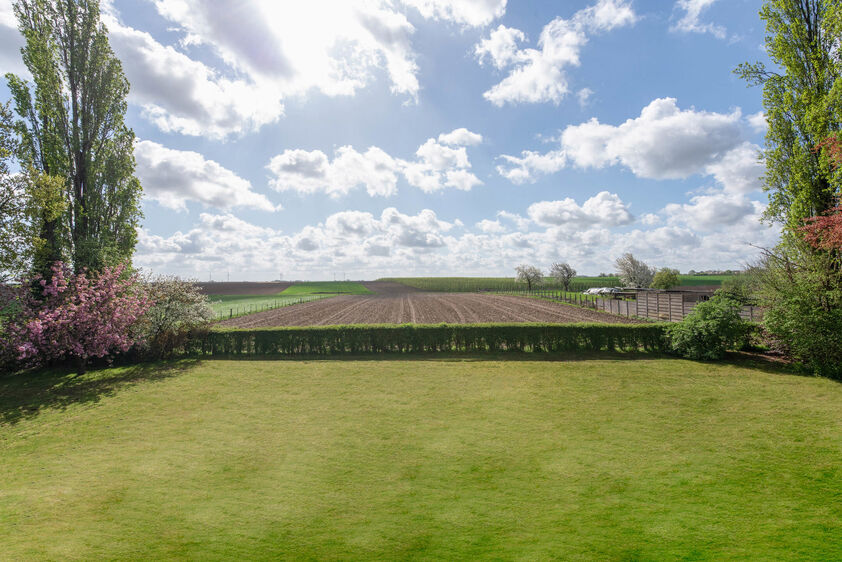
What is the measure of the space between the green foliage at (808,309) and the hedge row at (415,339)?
4.90m

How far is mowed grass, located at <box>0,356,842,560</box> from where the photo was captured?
203 inches

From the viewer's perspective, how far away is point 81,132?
18.1m

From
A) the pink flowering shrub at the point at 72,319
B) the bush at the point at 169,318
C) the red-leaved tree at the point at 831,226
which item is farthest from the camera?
the bush at the point at 169,318

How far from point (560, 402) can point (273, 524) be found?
8.82 metres

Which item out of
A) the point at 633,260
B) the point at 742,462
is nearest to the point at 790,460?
the point at 742,462

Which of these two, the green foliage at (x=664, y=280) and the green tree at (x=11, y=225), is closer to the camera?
the green tree at (x=11, y=225)

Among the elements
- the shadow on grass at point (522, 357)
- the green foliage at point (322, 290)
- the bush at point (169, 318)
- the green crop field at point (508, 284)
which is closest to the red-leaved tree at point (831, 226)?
the shadow on grass at point (522, 357)

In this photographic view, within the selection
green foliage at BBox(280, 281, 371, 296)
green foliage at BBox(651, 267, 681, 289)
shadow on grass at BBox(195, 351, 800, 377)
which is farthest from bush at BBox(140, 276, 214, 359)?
green foliage at BBox(280, 281, 371, 296)

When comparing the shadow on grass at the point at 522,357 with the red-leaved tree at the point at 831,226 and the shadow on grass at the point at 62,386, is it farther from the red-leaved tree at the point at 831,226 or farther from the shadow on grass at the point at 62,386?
the red-leaved tree at the point at 831,226

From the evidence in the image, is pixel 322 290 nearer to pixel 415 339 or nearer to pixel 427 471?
pixel 415 339

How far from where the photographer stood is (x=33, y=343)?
586 inches

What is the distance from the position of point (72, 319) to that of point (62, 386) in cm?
266

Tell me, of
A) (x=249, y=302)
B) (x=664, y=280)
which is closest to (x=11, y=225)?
(x=249, y=302)

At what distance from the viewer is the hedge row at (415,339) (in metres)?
19.7
